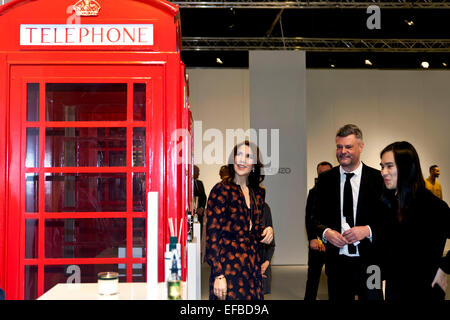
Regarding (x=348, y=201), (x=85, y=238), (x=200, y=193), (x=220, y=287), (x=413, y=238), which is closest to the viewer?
(x=413, y=238)

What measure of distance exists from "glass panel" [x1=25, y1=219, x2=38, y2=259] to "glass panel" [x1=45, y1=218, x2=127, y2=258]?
0.06m

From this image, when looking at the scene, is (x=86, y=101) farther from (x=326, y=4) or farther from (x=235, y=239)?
(x=326, y=4)

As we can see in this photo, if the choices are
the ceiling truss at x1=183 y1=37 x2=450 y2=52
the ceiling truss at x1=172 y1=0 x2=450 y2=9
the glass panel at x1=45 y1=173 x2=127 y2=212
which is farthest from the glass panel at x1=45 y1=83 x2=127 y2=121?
the ceiling truss at x1=183 y1=37 x2=450 y2=52

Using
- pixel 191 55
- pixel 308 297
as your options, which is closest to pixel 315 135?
pixel 191 55

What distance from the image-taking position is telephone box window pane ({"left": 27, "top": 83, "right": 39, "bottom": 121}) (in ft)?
9.36

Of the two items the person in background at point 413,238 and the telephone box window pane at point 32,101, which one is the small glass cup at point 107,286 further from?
the person in background at point 413,238

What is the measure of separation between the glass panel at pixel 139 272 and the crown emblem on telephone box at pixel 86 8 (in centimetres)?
152

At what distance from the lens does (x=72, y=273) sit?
9.46 feet

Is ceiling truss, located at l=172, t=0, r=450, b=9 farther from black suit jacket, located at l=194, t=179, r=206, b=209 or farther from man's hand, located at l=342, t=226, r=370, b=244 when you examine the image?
man's hand, located at l=342, t=226, r=370, b=244

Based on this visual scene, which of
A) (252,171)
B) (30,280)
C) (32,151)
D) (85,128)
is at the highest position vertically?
(85,128)

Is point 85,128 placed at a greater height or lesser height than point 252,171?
greater

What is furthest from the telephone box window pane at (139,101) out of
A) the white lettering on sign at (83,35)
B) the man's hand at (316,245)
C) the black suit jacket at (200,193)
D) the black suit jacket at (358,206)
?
the black suit jacket at (200,193)

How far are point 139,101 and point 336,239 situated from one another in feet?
5.85

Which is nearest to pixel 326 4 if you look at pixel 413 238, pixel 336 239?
pixel 336 239
